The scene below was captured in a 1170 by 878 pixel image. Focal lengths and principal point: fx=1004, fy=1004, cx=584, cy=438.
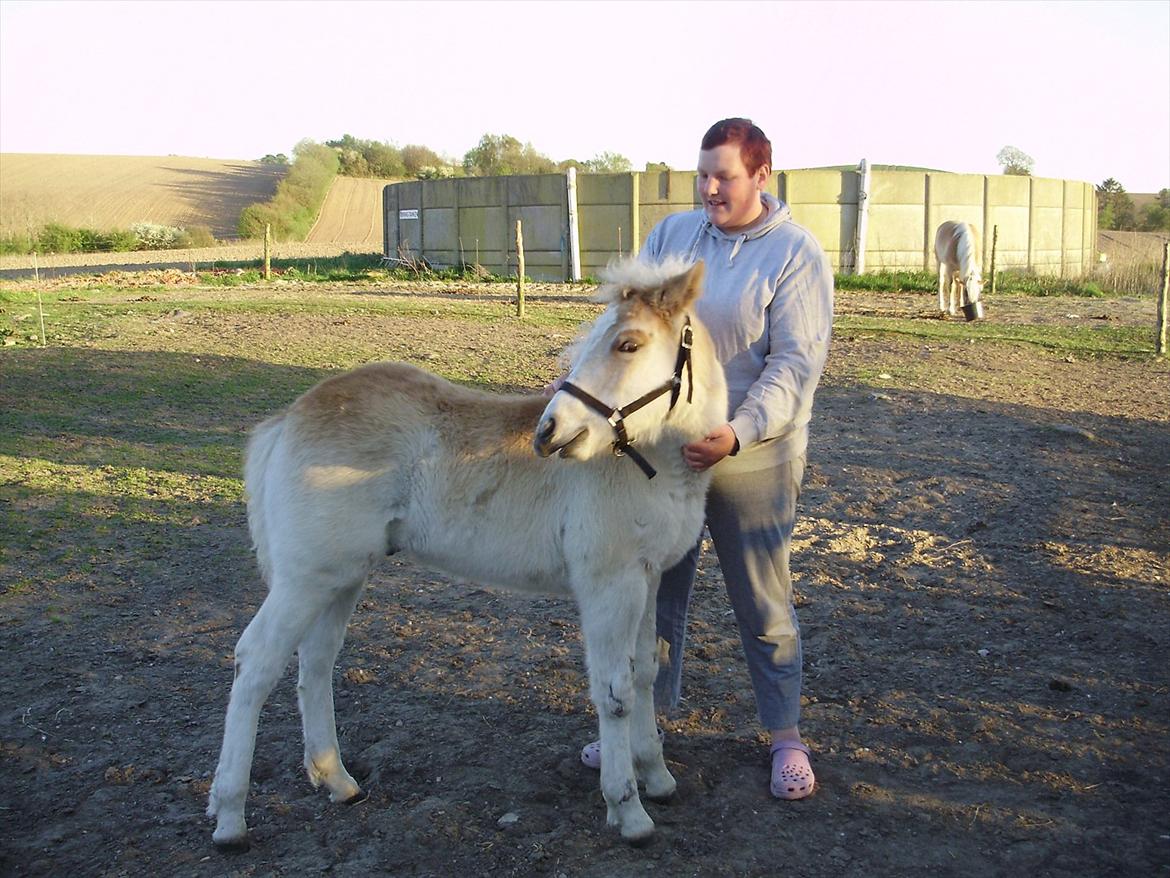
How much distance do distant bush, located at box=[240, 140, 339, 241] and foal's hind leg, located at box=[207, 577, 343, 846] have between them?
47.5 m

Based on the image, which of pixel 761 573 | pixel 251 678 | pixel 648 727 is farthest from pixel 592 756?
pixel 251 678

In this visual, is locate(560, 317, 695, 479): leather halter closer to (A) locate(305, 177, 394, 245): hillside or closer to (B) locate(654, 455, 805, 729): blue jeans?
(B) locate(654, 455, 805, 729): blue jeans

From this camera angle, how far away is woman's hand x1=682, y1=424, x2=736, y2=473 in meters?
3.45

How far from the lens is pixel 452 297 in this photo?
22.9 m

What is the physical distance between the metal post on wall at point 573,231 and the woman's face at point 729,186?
81.9 feet

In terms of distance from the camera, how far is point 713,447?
11.3ft

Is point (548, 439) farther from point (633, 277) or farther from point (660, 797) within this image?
point (660, 797)

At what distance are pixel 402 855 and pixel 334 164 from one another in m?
67.0

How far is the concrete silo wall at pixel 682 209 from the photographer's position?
2816cm

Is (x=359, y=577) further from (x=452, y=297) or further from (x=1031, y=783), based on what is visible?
(x=452, y=297)

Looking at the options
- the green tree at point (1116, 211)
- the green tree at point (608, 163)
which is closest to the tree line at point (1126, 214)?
the green tree at point (1116, 211)

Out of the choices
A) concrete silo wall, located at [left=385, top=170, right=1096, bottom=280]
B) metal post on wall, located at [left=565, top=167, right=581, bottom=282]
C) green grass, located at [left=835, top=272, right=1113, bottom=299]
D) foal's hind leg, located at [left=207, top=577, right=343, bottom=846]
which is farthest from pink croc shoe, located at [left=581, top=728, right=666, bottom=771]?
Answer: metal post on wall, located at [left=565, top=167, right=581, bottom=282]

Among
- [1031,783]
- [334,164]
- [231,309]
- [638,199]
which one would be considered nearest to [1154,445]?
[1031,783]

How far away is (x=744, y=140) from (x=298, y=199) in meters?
58.0
